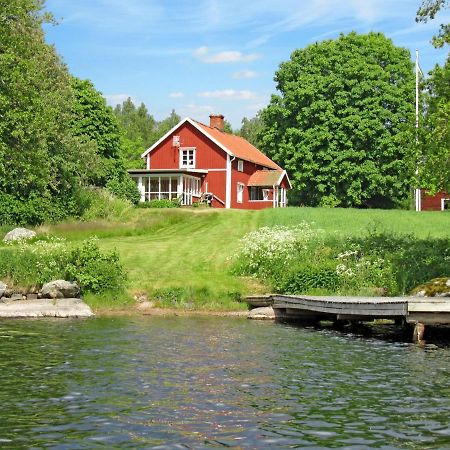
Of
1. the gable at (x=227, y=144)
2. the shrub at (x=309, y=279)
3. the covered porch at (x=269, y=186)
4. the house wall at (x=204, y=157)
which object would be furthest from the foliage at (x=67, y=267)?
the covered porch at (x=269, y=186)

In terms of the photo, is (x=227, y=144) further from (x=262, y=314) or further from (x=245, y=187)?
(x=262, y=314)

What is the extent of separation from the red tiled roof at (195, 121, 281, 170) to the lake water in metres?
45.2

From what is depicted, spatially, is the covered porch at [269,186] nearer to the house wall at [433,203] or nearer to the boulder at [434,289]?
the house wall at [433,203]

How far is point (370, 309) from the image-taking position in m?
22.4

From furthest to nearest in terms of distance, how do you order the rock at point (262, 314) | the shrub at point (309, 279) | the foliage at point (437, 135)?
the shrub at point (309, 279) < the rock at point (262, 314) < the foliage at point (437, 135)

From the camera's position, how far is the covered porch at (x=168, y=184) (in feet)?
201

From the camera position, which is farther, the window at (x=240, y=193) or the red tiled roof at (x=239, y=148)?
the window at (x=240, y=193)

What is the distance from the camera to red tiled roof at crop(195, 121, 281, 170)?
6588 centimetres

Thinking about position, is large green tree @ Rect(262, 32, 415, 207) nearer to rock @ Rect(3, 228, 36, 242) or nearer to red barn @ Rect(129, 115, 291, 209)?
red barn @ Rect(129, 115, 291, 209)

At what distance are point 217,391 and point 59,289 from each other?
16.0 meters

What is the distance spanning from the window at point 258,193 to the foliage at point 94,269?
40515mm

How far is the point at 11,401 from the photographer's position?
1270 cm

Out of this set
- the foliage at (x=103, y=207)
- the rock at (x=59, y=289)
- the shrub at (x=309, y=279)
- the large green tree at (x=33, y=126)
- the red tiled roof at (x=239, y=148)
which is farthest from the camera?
the red tiled roof at (x=239, y=148)

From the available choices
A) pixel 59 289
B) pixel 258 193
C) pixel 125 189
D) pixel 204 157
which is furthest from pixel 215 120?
pixel 59 289
